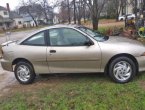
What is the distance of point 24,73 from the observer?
704 centimetres

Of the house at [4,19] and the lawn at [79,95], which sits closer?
the lawn at [79,95]

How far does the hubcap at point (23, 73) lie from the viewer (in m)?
6.99

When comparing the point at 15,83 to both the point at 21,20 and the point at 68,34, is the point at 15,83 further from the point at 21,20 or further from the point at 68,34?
the point at 21,20

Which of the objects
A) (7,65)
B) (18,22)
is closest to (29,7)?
(18,22)

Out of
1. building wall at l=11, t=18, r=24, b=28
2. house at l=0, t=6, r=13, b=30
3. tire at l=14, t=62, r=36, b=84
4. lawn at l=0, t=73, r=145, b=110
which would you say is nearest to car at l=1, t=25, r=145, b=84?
tire at l=14, t=62, r=36, b=84

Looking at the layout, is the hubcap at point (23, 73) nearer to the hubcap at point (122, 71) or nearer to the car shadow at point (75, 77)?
the car shadow at point (75, 77)

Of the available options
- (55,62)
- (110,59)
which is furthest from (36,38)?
(110,59)

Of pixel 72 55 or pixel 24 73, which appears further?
pixel 24 73

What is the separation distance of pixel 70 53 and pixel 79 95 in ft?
3.98

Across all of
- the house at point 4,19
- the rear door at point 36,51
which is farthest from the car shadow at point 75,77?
the house at point 4,19

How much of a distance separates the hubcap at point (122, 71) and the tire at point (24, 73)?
2269 millimetres

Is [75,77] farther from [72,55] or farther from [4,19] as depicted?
[4,19]

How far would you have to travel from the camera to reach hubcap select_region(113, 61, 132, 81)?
6.14 meters

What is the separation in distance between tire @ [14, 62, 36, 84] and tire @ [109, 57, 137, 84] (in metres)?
2.18
